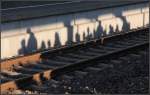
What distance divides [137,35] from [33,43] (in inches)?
177

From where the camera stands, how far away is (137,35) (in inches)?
693

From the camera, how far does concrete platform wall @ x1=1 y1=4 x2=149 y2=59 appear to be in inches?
558

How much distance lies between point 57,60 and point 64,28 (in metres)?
2.87

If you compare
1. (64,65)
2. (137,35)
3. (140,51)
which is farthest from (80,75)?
(137,35)

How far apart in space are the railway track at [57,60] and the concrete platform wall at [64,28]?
1015 mm

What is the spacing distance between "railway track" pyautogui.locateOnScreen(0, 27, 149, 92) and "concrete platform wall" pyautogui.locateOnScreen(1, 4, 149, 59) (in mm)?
1015

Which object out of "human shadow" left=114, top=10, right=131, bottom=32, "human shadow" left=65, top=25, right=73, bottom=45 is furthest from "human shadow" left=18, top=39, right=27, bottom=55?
"human shadow" left=114, top=10, right=131, bottom=32

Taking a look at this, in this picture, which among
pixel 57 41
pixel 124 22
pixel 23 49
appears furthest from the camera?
pixel 124 22

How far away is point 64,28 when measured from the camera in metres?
16.0

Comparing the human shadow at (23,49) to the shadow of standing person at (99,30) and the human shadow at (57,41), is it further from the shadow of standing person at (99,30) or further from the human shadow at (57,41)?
the shadow of standing person at (99,30)

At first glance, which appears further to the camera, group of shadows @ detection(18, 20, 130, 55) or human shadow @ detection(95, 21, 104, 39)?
human shadow @ detection(95, 21, 104, 39)

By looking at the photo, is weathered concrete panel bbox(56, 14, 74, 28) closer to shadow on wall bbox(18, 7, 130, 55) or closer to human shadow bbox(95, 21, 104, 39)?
shadow on wall bbox(18, 7, 130, 55)

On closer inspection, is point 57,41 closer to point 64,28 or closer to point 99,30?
point 64,28

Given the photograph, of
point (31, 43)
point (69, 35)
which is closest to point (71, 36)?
point (69, 35)
